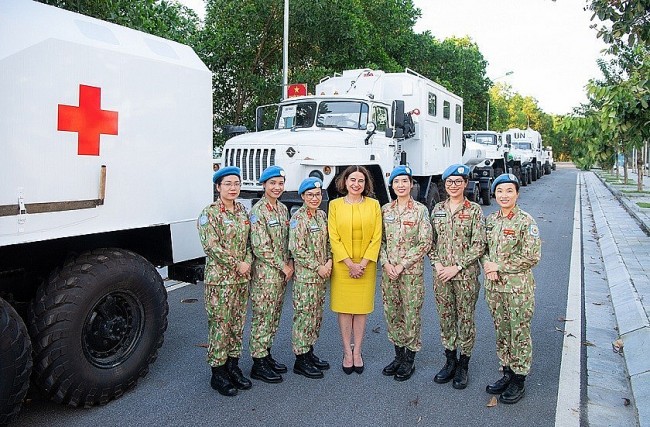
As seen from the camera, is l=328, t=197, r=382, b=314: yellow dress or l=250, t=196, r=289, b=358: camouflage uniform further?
l=328, t=197, r=382, b=314: yellow dress

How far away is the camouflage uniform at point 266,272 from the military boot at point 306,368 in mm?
305

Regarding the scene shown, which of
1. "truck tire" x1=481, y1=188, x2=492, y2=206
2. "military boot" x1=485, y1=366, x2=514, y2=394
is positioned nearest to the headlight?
"military boot" x1=485, y1=366, x2=514, y2=394

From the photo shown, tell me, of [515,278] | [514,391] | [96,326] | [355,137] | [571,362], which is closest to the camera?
[96,326]

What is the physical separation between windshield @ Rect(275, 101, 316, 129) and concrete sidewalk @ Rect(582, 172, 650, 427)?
15.7 feet

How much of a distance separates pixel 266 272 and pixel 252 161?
13.9 ft

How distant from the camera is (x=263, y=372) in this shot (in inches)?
177

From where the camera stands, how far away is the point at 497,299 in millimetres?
4145

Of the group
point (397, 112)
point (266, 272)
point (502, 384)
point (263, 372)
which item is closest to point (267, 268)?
point (266, 272)

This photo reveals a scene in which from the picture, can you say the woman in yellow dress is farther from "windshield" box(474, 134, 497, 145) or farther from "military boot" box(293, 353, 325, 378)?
"windshield" box(474, 134, 497, 145)

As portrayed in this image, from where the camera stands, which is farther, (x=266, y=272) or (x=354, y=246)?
(x=354, y=246)

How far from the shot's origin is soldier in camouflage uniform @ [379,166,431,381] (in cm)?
442

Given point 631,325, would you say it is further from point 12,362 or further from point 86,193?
point 12,362

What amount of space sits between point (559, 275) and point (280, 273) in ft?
17.9

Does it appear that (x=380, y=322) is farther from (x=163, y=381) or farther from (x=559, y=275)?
(x=559, y=275)
